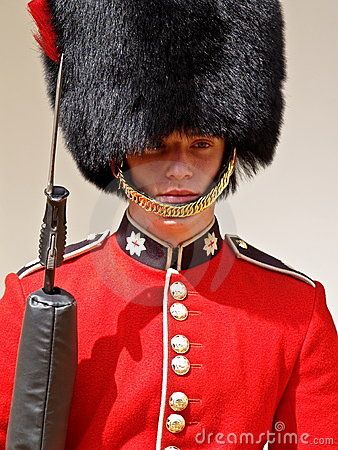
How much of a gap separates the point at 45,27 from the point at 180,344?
1.44ft

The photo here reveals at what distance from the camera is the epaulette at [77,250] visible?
55.7 inches

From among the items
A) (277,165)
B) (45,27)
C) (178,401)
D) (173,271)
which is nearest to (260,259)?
(173,271)

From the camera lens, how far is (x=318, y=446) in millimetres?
1396

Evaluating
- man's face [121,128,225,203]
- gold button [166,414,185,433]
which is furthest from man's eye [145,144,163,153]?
gold button [166,414,185,433]

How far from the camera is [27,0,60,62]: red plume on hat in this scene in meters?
1.36

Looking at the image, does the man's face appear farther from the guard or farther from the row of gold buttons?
the row of gold buttons

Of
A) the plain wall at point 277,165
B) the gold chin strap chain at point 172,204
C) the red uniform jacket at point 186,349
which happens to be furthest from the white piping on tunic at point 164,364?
the plain wall at point 277,165

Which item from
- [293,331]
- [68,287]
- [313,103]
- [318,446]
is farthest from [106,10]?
[313,103]

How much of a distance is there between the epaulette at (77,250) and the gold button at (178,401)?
9.4 inches

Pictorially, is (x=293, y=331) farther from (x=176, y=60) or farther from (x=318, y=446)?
(x=176, y=60)

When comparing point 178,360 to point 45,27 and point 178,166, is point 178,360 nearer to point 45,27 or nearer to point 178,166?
point 178,166

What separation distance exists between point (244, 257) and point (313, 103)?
677 mm

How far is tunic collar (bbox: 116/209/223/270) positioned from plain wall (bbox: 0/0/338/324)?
0.61 metres

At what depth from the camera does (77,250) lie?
4.73ft
